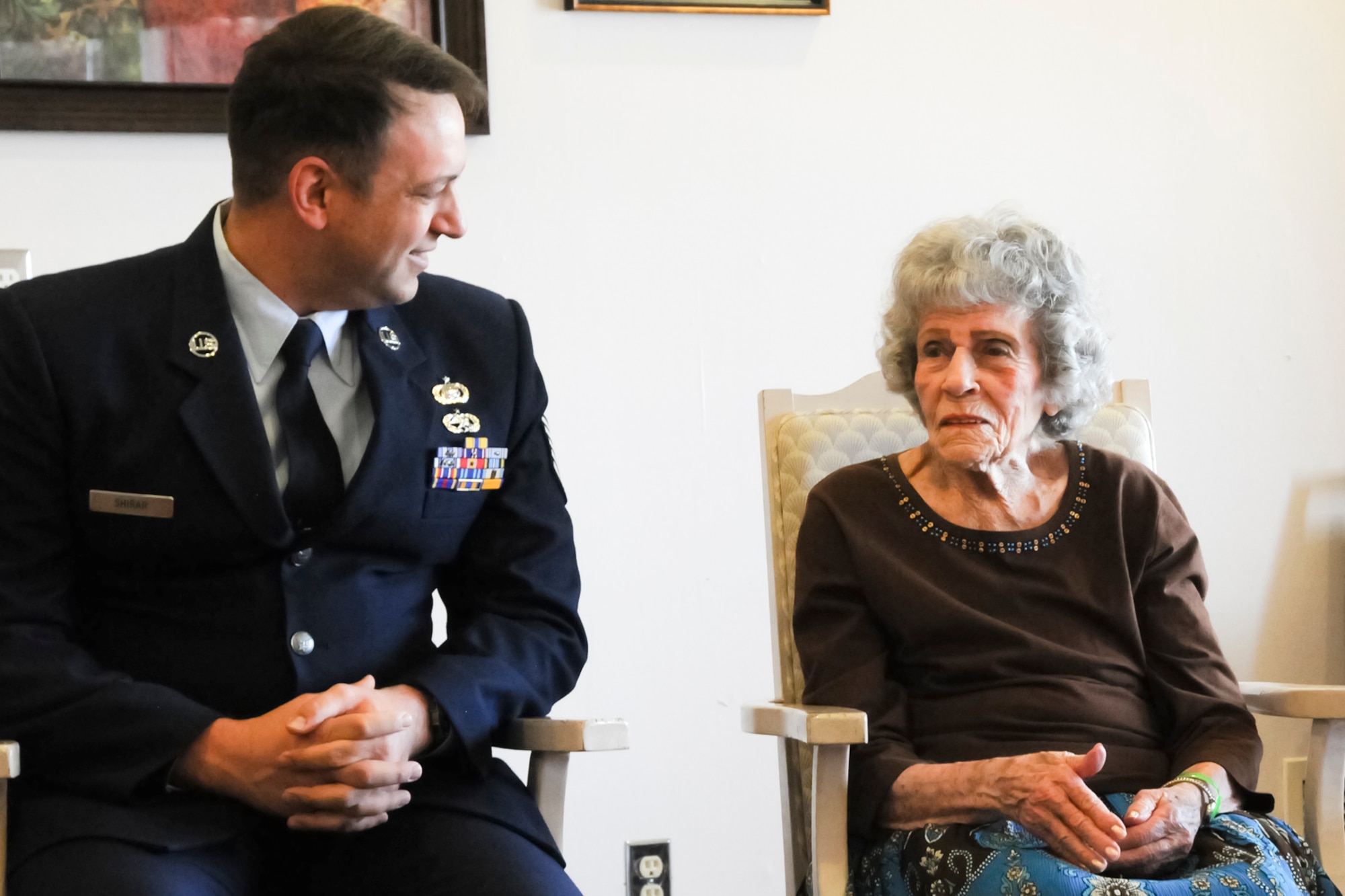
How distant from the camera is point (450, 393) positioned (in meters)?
1.64

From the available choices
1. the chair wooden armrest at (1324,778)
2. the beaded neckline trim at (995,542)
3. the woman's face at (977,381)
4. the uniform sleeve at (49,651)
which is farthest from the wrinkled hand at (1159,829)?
the uniform sleeve at (49,651)

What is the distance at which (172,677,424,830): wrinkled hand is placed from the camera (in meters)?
1.36

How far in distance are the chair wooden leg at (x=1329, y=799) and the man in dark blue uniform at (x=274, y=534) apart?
95 cm

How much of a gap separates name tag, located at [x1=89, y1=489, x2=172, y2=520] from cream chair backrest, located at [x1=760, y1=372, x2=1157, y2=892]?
0.84 meters

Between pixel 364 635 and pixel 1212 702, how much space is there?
102 cm

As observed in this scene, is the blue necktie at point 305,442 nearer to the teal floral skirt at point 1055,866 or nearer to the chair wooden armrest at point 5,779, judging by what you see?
the chair wooden armrest at point 5,779

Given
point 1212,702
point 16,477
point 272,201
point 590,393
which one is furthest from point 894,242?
point 16,477

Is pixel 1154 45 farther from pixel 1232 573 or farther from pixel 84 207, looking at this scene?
pixel 84 207

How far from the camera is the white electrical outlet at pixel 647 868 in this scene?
2506mm

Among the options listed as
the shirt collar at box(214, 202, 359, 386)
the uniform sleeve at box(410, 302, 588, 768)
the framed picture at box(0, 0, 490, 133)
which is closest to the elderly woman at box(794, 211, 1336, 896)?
the uniform sleeve at box(410, 302, 588, 768)

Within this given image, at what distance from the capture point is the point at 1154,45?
274 cm

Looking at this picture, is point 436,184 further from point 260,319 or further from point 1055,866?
point 1055,866

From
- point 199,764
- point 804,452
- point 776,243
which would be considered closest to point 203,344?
point 199,764

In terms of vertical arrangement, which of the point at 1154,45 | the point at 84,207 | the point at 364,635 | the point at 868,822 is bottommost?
the point at 868,822
